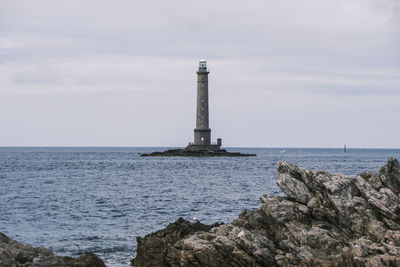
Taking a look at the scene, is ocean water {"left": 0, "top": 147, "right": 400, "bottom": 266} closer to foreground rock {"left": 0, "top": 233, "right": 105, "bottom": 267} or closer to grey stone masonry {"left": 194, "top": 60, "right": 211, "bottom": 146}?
foreground rock {"left": 0, "top": 233, "right": 105, "bottom": 267}

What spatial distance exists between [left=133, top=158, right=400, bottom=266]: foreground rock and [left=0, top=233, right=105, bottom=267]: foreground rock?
8.85ft

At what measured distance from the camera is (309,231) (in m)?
18.3

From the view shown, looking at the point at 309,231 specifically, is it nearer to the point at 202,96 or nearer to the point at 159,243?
the point at 159,243

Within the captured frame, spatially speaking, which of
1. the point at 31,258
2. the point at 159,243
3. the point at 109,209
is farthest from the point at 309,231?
the point at 109,209

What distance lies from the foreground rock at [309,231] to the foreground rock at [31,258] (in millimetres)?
2698

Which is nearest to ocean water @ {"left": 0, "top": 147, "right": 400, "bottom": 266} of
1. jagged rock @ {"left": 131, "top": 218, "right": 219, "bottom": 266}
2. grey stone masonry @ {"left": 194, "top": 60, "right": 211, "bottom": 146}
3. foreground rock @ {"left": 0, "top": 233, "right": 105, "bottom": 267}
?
jagged rock @ {"left": 131, "top": 218, "right": 219, "bottom": 266}

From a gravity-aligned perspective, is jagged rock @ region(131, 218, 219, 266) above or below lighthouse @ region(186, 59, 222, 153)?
below

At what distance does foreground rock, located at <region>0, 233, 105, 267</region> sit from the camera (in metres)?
14.5

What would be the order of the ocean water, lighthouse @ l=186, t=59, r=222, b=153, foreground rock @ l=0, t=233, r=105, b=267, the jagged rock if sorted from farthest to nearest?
1. lighthouse @ l=186, t=59, r=222, b=153
2. the ocean water
3. the jagged rock
4. foreground rock @ l=0, t=233, r=105, b=267

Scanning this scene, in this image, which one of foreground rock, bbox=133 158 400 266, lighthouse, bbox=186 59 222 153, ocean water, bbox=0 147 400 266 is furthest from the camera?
lighthouse, bbox=186 59 222 153

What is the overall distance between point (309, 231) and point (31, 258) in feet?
28.6

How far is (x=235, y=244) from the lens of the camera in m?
17.0

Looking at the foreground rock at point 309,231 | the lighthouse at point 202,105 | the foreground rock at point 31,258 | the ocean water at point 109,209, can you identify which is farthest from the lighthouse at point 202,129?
the foreground rock at point 31,258

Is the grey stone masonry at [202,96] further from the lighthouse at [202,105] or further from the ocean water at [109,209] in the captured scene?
the ocean water at [109,209]
